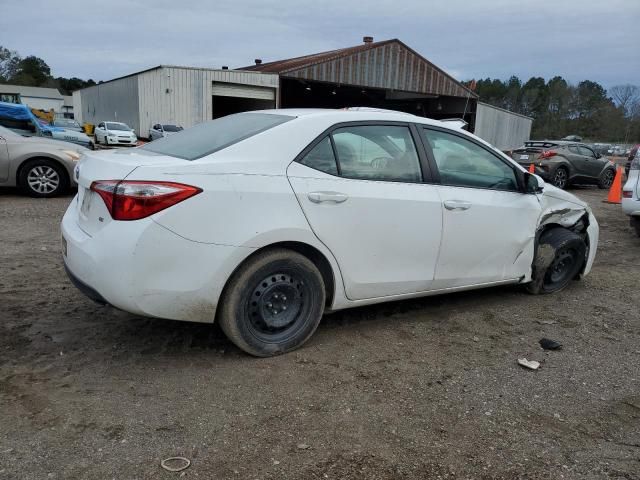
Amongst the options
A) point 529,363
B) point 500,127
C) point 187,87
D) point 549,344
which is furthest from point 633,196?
point 500,127

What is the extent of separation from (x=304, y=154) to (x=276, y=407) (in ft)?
5.13

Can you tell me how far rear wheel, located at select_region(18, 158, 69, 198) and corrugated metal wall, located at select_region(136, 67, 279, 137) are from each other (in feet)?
66.9

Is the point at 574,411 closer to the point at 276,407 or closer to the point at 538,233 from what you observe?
the point at 276,407

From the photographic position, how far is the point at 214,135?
12.0ft

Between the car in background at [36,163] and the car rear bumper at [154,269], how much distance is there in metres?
6.89

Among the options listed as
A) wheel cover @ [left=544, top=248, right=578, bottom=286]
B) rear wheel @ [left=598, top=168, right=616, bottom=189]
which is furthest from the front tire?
rear wheel @ [left=598, top=168, right=616, bottom=189]

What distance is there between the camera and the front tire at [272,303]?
3219 mm

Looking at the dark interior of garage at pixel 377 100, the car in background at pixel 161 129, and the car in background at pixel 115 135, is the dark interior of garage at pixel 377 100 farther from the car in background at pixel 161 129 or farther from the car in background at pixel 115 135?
the car in background at pixel 115 135

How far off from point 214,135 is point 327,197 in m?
0.93

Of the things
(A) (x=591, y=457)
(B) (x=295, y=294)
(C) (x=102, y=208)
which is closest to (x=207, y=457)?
(B) (x=295, y=294)

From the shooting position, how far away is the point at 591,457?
8.46ft

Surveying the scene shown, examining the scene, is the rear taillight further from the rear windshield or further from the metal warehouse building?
the metal warehouse building

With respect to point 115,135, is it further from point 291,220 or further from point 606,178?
point 291,220

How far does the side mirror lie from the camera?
14.8ft
